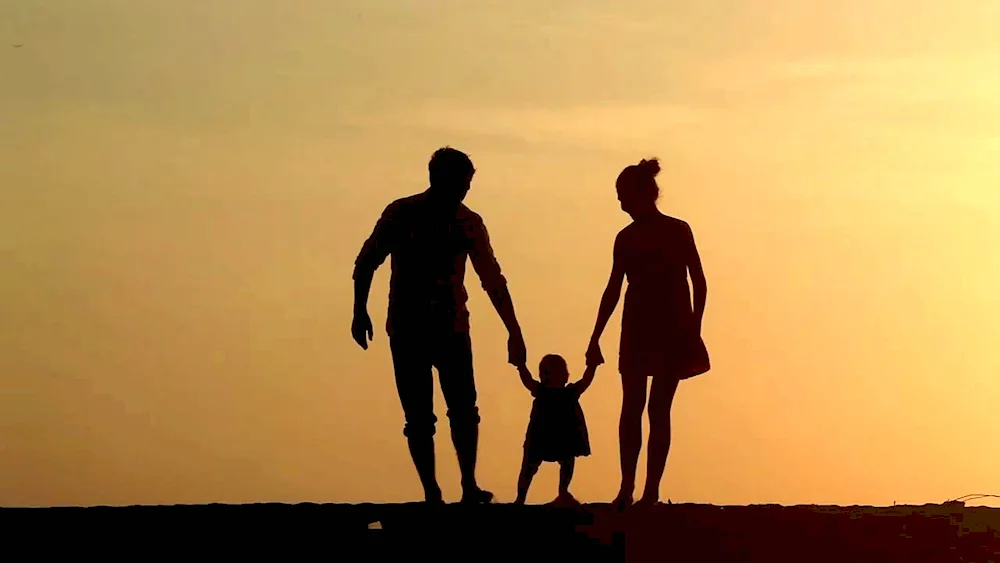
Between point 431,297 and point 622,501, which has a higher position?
point 431,297

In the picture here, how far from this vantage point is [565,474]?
1628 cm

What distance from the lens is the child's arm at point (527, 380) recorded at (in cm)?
1506

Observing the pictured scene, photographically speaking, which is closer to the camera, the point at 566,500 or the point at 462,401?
the point at 462,401

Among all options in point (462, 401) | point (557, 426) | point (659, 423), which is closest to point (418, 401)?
point (462, 401)

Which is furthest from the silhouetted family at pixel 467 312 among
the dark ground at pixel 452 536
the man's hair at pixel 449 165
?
the dark ground at pixel 452 536

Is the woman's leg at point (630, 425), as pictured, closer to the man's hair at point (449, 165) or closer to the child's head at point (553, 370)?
the child's head at point (553, 370)

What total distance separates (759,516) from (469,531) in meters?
2.36

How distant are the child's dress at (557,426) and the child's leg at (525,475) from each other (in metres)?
0.07

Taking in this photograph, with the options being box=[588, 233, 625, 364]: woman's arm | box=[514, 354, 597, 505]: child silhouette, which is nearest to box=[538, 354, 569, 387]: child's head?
box=[514, 354, 597, 505]: child silhouette

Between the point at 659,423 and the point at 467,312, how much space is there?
1.77 m

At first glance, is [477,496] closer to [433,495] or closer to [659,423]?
[433,495]

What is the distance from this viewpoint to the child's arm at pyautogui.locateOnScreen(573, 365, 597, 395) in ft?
51.4

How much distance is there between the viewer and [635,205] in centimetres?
1465

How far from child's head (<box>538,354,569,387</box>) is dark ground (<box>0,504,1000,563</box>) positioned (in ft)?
8.30
